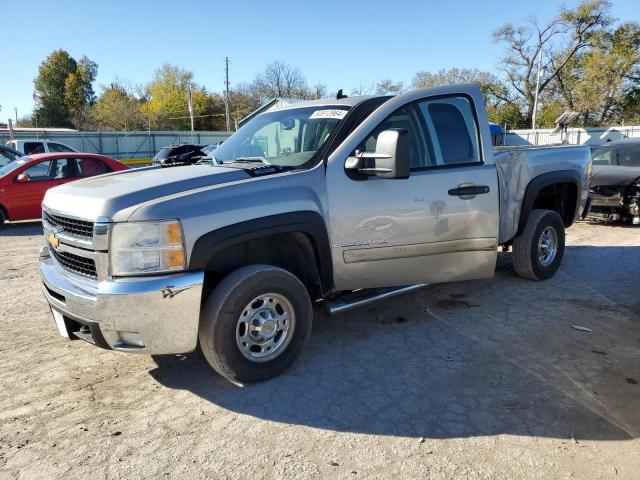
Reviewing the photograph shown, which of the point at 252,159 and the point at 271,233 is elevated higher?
the point at 252,159

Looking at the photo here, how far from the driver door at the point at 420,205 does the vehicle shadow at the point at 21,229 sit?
27.8 feet

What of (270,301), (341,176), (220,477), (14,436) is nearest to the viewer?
(220,477)

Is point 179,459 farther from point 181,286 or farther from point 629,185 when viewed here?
point 629,185

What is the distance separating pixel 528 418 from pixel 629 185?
27.0ft

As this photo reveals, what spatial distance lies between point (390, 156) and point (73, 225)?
2.22m

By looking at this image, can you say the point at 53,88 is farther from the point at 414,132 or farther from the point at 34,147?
the point at 414,132

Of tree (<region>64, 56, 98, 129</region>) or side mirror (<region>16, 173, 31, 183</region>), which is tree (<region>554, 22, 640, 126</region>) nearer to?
side mirror (<region>16, 173, 31, 183</region>)

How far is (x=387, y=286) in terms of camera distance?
4.24 metres

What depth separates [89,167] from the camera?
1108 cm

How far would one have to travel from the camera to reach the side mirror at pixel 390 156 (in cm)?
359

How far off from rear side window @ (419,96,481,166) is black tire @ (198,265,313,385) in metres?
1.77

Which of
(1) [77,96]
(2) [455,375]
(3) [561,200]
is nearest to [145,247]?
(2) [455,375]

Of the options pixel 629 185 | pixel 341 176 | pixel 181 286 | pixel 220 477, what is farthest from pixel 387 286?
pixel 629 185

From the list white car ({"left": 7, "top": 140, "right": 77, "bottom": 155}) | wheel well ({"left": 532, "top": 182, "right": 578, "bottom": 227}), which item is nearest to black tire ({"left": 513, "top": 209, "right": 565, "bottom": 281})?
wheel well ({"left": 532, "top": 182, "right": 578, "bottom": 227})
